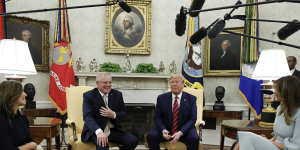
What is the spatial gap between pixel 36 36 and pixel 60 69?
100 centimetres

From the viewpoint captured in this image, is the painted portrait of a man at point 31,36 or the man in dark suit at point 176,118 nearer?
the man in dark suit at point 176,118

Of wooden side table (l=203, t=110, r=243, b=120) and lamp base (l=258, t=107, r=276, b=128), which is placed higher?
lamp base (l=258, t=107, r=276, b=128)

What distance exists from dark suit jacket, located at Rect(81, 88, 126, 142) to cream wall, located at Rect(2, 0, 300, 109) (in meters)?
2.30

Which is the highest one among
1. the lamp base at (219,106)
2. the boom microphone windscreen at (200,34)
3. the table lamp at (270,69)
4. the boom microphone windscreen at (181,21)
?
the boom microphone windscreen at (181,21)

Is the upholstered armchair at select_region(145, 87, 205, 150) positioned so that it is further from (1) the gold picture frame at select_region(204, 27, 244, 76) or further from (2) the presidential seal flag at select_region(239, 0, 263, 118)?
(1) the gold picture frame at select_region(204, 27, 244, 76)

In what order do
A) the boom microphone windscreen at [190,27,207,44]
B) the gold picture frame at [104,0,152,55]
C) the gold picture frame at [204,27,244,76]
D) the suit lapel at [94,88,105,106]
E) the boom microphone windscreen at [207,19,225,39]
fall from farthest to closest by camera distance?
1. the gold picture frame at [104,0,152,55]
2. the gold picture frame at [204,27,244,76]
3. the suit lapel at [94,88,105,106]
4. the boom microphone windscreen at [190,27,207,44]
5. the boom microphone windscreen at [207,19,225,39]

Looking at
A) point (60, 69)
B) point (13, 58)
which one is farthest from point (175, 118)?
point (60, 69)

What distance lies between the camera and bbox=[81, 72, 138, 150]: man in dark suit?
2.89 metres

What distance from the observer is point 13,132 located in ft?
6.49

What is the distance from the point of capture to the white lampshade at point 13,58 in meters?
2.48

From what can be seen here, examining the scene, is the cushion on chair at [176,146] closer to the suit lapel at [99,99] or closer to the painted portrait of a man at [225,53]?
the suit lapel at [99,99]

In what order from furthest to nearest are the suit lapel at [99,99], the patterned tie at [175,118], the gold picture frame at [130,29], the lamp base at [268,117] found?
1. the gold picture frame at [130,29]
2. the patterned tie at [175,118]
3. the suit lapel at [99,99]
4. the lamp base at [268,117]

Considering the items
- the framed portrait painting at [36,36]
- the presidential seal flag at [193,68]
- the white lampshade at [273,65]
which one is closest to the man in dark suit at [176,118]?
the white lampshade at [273,65]

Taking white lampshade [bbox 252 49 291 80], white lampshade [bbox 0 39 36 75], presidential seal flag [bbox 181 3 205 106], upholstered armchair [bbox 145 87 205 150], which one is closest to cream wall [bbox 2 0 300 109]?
presidential seal flag [bbox 181 3 205 106]
